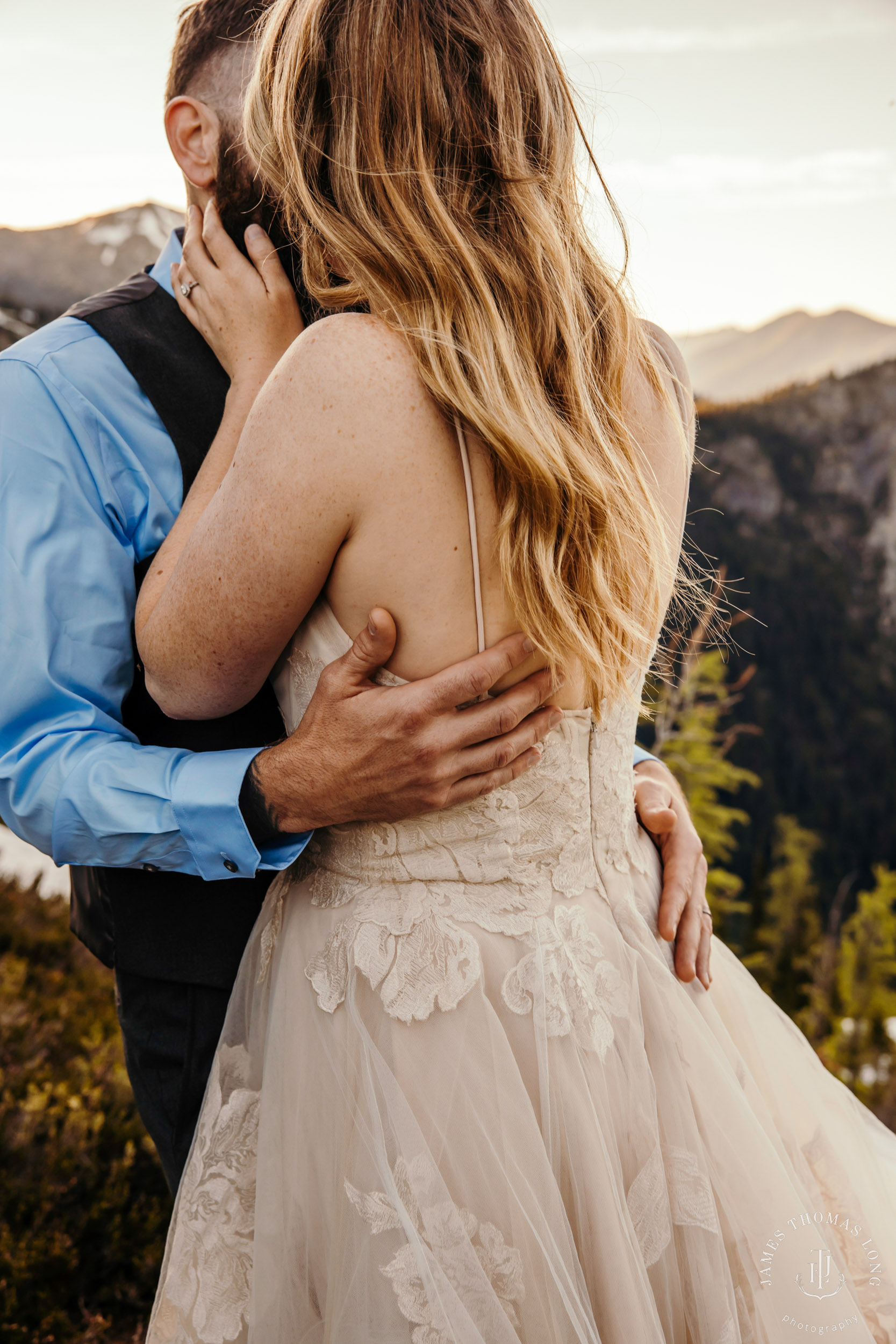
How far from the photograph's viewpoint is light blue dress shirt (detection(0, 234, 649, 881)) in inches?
47.8

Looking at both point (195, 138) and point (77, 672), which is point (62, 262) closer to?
point (195, 138)

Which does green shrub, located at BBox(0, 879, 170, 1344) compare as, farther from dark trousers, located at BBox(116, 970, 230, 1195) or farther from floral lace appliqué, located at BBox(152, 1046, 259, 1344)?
floral lace appliqué, located at BBox(152, 1046, 259, 1344)

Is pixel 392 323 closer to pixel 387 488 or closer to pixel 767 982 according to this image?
pixel 387 488

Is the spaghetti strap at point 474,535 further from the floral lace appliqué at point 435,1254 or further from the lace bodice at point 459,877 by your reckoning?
the floral lace appliqué at point 435,1254

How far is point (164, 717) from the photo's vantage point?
1.40m

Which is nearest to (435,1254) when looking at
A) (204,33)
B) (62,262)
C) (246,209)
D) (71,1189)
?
(246,209)

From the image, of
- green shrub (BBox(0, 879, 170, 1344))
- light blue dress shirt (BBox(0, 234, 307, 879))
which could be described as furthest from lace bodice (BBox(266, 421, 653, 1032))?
green shrub (BBox(0, 879, 170, 1344))

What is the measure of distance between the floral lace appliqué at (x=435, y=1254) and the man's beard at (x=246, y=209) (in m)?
1.23

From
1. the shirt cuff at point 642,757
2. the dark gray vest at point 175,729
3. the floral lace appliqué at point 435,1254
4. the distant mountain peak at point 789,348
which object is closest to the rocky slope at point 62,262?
the dark gray vest at point 175,729

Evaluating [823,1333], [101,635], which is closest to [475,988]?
[823,1333]

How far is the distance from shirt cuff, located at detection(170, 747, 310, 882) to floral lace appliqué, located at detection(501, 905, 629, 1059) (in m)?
0.37

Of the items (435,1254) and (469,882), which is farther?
(469,882)

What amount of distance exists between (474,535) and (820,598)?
43.5 m

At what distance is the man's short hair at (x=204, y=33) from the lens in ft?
4.81
